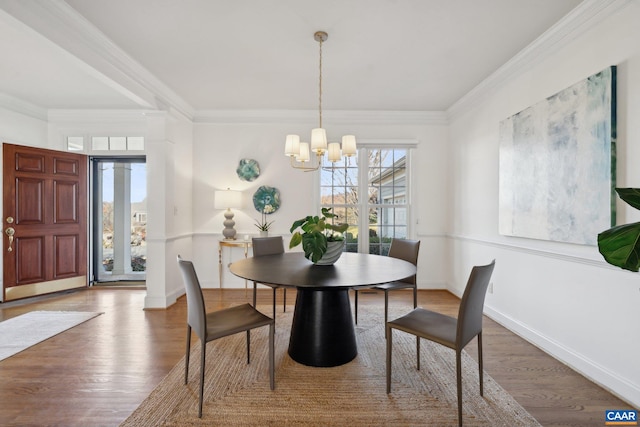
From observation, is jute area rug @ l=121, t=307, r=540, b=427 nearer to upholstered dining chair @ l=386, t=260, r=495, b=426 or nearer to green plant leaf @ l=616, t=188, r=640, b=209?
upholstered dining chair @ l=386, t=260, r=495, b=426

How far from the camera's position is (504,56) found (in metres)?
2.84

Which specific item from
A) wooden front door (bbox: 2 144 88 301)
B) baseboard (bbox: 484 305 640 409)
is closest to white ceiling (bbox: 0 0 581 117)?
wooden front door (bbox: 2 144 88 301)

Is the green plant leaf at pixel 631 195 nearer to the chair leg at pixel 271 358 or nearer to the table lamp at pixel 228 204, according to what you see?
the chair leg at pixel 271 358

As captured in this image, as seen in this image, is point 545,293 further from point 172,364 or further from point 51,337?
point 51,337

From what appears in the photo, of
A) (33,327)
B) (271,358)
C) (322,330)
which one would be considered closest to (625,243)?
(322,330)

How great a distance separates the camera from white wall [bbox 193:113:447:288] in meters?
4.44

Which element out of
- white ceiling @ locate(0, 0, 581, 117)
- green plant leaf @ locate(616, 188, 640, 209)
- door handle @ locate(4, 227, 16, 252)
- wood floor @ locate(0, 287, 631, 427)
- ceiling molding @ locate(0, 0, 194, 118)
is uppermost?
white ceiling @ locate(0, 0, 581, 117)

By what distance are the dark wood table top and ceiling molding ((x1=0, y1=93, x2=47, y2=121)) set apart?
162 inches

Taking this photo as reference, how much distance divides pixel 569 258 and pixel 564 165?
0.71 metres

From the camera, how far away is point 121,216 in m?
4.87

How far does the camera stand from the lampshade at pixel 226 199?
4109 mm

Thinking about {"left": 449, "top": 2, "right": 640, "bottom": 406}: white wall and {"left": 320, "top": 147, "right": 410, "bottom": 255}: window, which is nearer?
{"left": 449, "top": 2, "right": 640, "bottom": 406}: white wall

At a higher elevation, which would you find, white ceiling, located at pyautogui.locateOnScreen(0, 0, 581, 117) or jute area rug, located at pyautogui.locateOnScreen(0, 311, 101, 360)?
white ceiling, located at pyautogui.locateOnScreen(0, 0, 581, 117)

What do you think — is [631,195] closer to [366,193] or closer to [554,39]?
[554,39]
